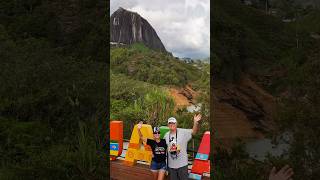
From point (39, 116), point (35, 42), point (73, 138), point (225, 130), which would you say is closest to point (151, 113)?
point (225, 130)

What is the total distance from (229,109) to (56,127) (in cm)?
255

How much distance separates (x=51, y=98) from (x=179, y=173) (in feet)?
9.07

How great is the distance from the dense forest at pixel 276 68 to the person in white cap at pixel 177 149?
0.90 meters

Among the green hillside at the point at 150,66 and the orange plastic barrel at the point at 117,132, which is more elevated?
the green hillside at the point at 150,66

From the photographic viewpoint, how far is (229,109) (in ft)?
21.2

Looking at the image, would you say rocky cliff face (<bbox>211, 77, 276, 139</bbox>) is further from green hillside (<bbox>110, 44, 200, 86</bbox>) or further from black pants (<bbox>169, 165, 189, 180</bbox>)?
black pants (<bbox>169, 165, 189, 180</bbox>)

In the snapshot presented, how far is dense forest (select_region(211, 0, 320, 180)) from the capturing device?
214 inches

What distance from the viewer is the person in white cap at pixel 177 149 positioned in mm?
5180

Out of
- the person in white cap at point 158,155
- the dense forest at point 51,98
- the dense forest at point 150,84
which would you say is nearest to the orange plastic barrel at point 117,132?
the dense forest at point 150,84

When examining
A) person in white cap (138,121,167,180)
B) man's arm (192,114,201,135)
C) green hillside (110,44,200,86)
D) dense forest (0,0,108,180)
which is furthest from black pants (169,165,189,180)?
dense forest (0,0,108,180)

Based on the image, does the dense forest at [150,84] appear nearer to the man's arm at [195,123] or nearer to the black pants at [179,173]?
the man's arm at [195,123]

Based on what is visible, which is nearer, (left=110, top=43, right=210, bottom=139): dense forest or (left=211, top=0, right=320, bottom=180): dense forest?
(left=211, top=0, right=320, bottom=180): dense forest

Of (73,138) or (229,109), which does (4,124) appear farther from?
(229,109)

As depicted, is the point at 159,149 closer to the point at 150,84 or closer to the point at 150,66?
the point at 150,84
